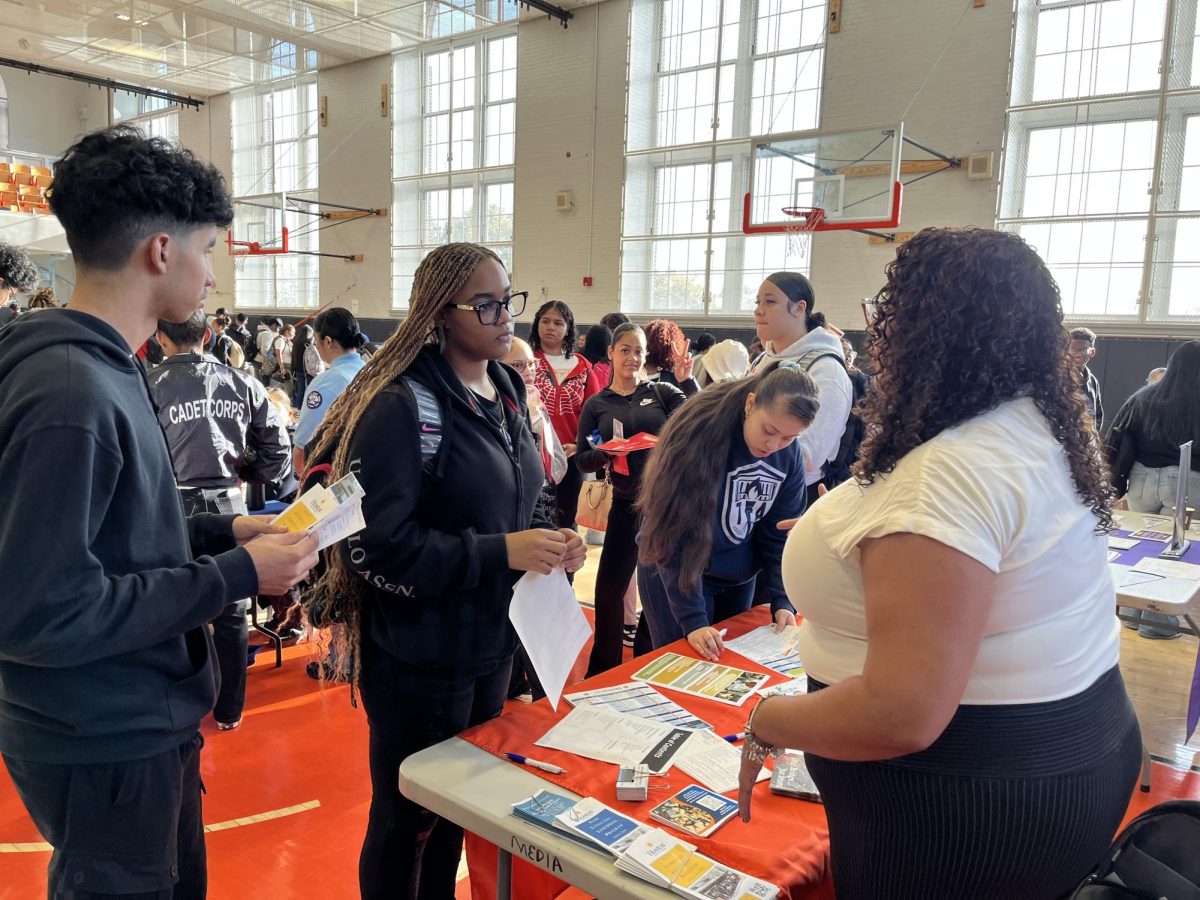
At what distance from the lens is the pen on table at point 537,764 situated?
1.47 meters

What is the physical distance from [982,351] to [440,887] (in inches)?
60.3

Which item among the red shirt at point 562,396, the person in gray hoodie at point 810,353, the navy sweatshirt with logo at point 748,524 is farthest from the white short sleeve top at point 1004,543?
the red shirt at point 562,396

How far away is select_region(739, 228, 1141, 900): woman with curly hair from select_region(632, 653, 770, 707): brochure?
710 mm

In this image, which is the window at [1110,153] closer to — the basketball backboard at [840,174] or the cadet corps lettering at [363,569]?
the basketball backboard at [840,174]

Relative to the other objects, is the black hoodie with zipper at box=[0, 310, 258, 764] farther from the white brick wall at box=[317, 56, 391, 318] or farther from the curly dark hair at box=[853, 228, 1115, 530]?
the white brick wall at box=[317, 56, 391, 318]

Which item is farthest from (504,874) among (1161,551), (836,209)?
(836,209)

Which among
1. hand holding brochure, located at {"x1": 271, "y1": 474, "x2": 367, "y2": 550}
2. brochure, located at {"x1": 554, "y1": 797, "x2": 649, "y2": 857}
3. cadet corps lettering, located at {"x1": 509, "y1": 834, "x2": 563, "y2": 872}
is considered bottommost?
cadet corps lettering, located at {"x1": 509, "y1": 834, "x2": 563, "y2": 872}

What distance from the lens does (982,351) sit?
1.04 meters

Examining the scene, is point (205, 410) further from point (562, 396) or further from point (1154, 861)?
point (1154, 861)

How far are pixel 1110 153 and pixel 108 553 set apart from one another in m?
9.81

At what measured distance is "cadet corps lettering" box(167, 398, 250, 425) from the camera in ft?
9.89

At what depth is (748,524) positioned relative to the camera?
2383 mm

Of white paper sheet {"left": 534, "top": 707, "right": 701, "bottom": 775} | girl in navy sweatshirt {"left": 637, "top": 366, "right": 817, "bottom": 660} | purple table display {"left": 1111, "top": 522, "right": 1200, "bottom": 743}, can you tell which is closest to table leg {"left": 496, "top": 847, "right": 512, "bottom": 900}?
white paper sheet {"left": 534, "top": 707, "right": 701, "bottom": 775}

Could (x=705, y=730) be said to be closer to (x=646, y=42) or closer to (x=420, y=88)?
(x=646, y=42)
